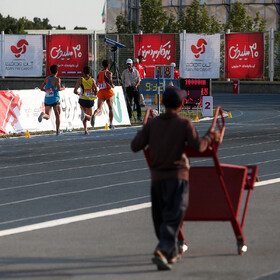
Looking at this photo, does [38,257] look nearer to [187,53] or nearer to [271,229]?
[271,229]

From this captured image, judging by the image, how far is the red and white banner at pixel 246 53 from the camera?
4391cm

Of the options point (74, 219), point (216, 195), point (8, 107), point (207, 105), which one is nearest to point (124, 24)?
point (207, 105)

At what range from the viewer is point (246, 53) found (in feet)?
144

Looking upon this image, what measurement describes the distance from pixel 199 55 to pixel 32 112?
21278 mm

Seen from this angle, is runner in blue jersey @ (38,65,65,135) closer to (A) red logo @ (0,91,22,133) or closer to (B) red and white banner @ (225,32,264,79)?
(A) red logo @ (0,91,22,133)

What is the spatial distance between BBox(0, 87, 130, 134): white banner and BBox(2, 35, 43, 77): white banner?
2172 centimetres

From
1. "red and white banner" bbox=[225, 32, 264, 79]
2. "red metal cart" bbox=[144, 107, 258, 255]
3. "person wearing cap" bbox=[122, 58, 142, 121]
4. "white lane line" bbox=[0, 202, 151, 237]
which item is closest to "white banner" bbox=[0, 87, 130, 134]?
"person wearing cap" bbox=[122, 58, 142, 121]

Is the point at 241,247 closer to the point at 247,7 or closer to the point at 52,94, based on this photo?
the point at 52,94

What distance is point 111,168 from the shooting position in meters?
15.2

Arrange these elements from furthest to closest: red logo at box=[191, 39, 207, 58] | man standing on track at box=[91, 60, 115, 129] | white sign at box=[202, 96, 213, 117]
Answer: red logo at box=[191, 39, 207, 58]
white sign at box=[202, 96, 213, 117]
man standing on track at box=[91, 60, 115, 129]

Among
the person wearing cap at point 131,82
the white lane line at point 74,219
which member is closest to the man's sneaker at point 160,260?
the white lane line at point 74,219

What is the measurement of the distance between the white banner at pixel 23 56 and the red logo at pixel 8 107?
24196 mm

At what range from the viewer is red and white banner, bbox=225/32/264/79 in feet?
144

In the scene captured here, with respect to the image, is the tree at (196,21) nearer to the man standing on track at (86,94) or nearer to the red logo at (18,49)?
the red logo at (18,49)
